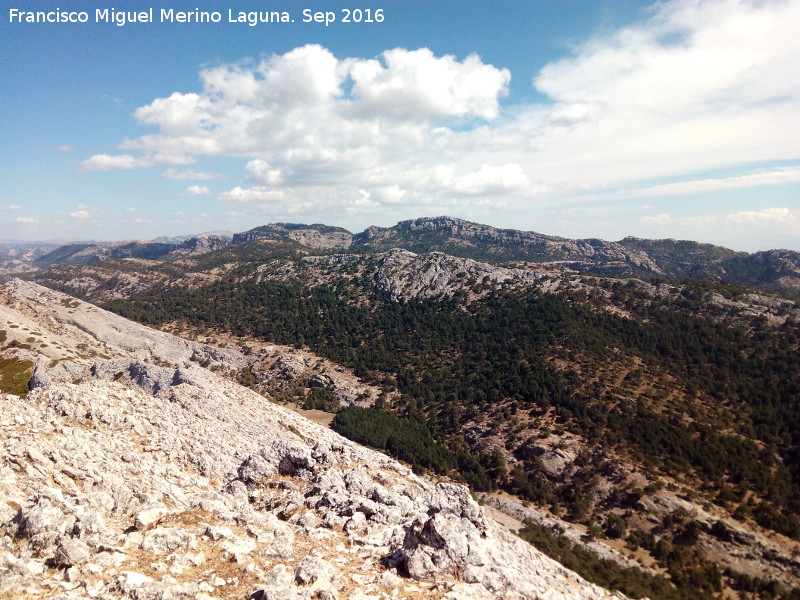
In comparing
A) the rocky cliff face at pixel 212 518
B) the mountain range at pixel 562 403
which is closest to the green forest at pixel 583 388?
the mountain range at pixel 562 403

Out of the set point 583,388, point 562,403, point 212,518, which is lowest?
point 562,403

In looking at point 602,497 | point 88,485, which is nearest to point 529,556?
point 88,485

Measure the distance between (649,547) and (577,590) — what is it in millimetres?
58348

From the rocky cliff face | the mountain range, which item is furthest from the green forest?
the rocky cliff face

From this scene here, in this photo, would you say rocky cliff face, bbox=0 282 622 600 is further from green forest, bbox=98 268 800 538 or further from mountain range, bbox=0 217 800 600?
green forest, bbox=98 268 800 538

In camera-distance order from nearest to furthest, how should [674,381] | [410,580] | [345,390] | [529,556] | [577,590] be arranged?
1. [410,580]
2. [577,590]
3. [529,556]
4. [674,381]
5. [345,390]

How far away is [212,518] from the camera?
21.2 meters

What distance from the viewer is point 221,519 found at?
21.4m

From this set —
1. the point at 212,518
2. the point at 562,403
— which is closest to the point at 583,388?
the point at 562,403

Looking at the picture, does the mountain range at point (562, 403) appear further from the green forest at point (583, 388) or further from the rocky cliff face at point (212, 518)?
the green forest at point (583, 388)

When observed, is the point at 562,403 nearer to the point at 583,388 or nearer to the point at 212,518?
the point at 583,388

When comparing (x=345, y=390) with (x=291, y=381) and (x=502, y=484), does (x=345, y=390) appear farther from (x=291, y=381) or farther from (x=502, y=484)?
(x=502, y=484)

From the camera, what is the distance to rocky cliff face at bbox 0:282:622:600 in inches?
635

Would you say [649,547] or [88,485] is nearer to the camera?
[88,485]
